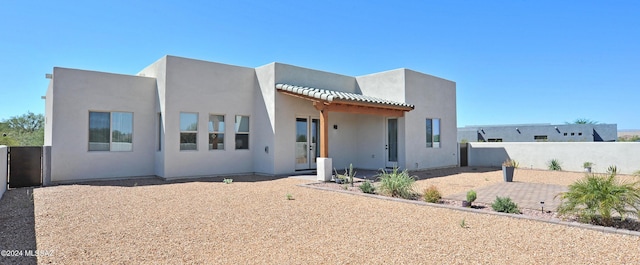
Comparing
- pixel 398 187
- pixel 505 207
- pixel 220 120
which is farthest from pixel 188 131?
pixel 505 207

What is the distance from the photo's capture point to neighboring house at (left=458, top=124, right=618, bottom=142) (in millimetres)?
37594

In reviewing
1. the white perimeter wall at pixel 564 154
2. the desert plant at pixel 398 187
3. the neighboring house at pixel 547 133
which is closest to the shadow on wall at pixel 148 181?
the desert plant at pixel 398 187

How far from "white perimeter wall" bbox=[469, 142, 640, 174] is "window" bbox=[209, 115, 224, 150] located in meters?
14.9

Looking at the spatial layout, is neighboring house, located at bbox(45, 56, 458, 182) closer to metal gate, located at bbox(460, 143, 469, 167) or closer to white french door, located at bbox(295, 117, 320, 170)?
white french door, located at bbox(295, 117, 320, 170)

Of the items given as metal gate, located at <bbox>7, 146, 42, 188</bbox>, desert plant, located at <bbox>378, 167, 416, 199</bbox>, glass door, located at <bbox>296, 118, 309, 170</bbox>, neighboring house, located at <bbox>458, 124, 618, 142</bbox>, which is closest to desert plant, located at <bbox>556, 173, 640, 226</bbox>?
desert plant, located at <bbox>378, 167, 416, 199</bbox>

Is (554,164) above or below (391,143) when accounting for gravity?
below

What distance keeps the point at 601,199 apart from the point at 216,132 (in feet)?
39.7

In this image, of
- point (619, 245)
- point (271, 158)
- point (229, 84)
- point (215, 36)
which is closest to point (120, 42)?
point (215, 36)

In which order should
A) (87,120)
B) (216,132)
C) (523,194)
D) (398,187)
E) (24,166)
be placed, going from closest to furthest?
(398,187) → (523,194) → (24,166) → (87,120) → (216,132)

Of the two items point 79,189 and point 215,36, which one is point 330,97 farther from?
point 79,189

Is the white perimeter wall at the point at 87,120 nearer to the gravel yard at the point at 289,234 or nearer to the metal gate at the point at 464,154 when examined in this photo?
the gravel yard at the point at 289,234

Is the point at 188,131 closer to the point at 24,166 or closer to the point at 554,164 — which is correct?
the point at 24,166

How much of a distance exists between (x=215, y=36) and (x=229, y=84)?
2187mm

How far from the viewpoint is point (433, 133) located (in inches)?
679
